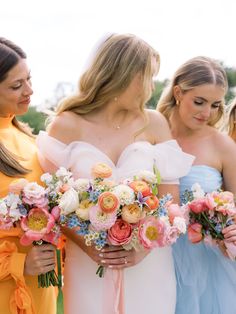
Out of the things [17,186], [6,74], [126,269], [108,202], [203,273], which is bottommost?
[203,273]

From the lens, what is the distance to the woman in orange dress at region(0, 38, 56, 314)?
4.54m

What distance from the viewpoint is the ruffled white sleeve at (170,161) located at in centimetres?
484

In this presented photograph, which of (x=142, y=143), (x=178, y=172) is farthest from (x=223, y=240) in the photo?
(x=142, y=143)

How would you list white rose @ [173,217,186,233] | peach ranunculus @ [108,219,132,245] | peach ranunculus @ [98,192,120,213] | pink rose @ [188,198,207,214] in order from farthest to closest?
pink rose @ [188,198,207,214], white rose @ [173,217,186,233], peach ranunculus @ [108,219,132,245], peach ranunculus @ [98,192,120,213]

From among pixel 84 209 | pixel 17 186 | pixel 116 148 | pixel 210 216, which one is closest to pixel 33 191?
pixel 17 186

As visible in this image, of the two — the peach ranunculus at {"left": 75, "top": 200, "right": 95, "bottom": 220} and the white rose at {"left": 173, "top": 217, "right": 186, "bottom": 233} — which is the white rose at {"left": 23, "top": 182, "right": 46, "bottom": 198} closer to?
the peach ranunculus at {"left": 75, "top": 200, "right": 95, "bottom": 220}

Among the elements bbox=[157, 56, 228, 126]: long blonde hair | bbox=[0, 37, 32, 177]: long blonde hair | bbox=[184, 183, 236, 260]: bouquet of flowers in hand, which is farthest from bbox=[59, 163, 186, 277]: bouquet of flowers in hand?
bbox=[157, 56, 228, 126]: long blonde hair

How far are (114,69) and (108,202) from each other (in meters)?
1.17

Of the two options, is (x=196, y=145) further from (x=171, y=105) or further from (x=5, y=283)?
(x=5, y=283)

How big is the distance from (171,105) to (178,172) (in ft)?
2.85

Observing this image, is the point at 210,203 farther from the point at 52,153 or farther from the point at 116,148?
the point at 52,153

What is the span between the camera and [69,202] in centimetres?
412

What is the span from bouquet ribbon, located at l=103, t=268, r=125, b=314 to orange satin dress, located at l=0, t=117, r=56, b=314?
1.73ft

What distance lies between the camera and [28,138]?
17.1ft
